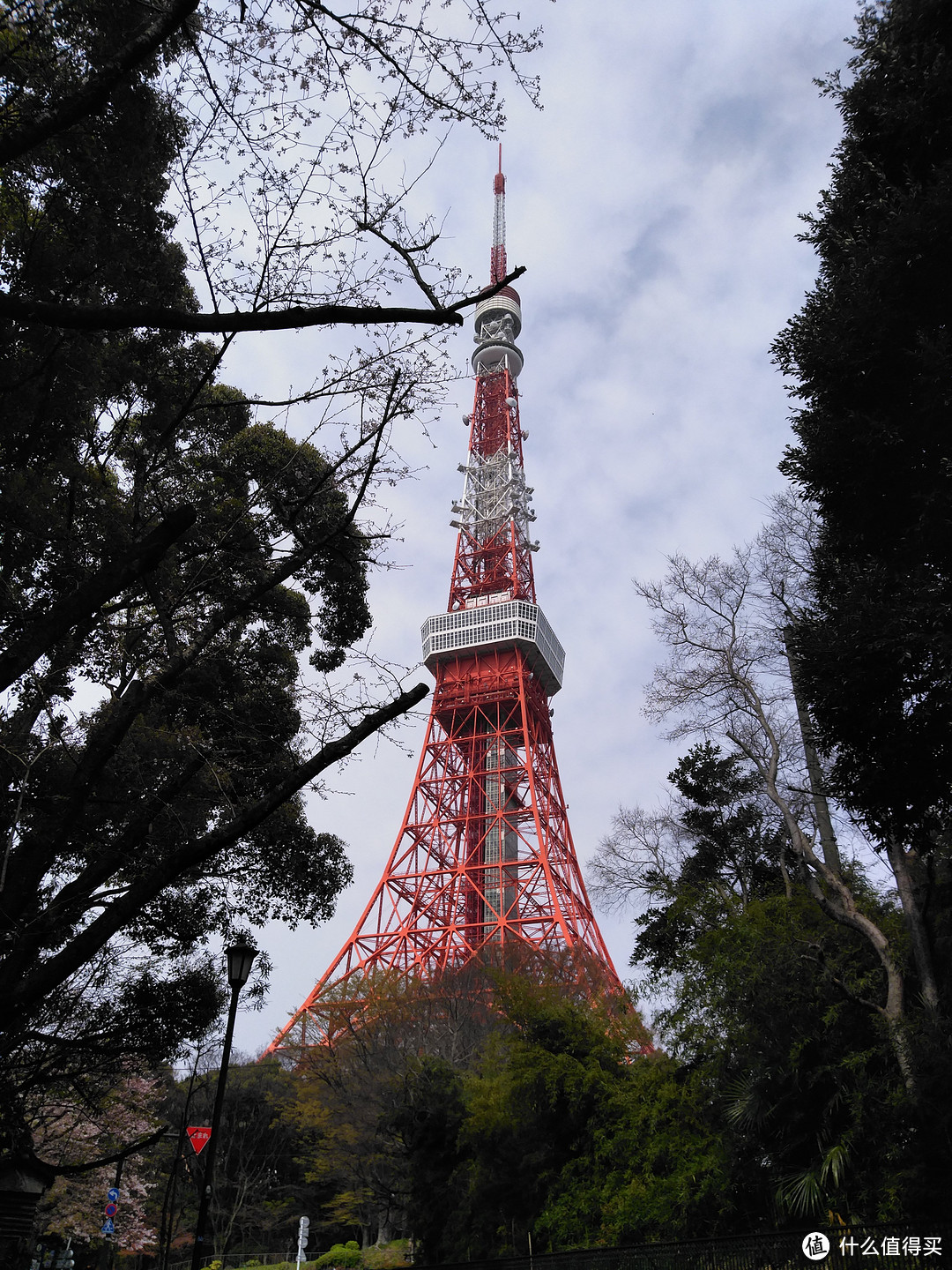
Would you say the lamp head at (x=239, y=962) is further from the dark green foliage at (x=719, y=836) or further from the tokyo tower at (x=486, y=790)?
the tokyo tower at (x=486, y=790)

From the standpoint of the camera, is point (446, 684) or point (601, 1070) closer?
point (601, 1070)

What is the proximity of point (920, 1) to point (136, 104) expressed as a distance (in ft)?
17.8

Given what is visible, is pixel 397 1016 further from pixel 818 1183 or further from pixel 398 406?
pixel 398 406

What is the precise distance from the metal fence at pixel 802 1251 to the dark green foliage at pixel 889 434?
105 inches

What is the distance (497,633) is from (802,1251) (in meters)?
31.7

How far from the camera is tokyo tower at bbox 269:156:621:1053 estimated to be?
28938 millimetres

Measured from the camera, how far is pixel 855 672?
621 cm

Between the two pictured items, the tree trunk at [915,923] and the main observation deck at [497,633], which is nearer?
the tree trunk at [915,923]

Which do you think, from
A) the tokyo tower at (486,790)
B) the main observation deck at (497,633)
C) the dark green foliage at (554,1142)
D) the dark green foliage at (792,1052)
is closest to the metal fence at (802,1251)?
the dark green foliage at (792,1052)

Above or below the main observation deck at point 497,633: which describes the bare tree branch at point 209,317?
below

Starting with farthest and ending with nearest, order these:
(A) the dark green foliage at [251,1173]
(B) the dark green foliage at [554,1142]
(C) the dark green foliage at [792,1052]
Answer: (A) the dark green foliage at [251,1173]
(B) the dark green foliage at [554,1142]
(C) the dark green foliage at [792,1052]

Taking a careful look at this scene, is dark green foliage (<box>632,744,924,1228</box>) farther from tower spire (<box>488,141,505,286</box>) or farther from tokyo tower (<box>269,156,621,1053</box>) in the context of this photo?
tower spire (<box>488,141,505,286</box>)

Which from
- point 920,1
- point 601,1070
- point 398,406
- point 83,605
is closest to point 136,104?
point 398,406

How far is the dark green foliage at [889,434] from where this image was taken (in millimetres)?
5961
